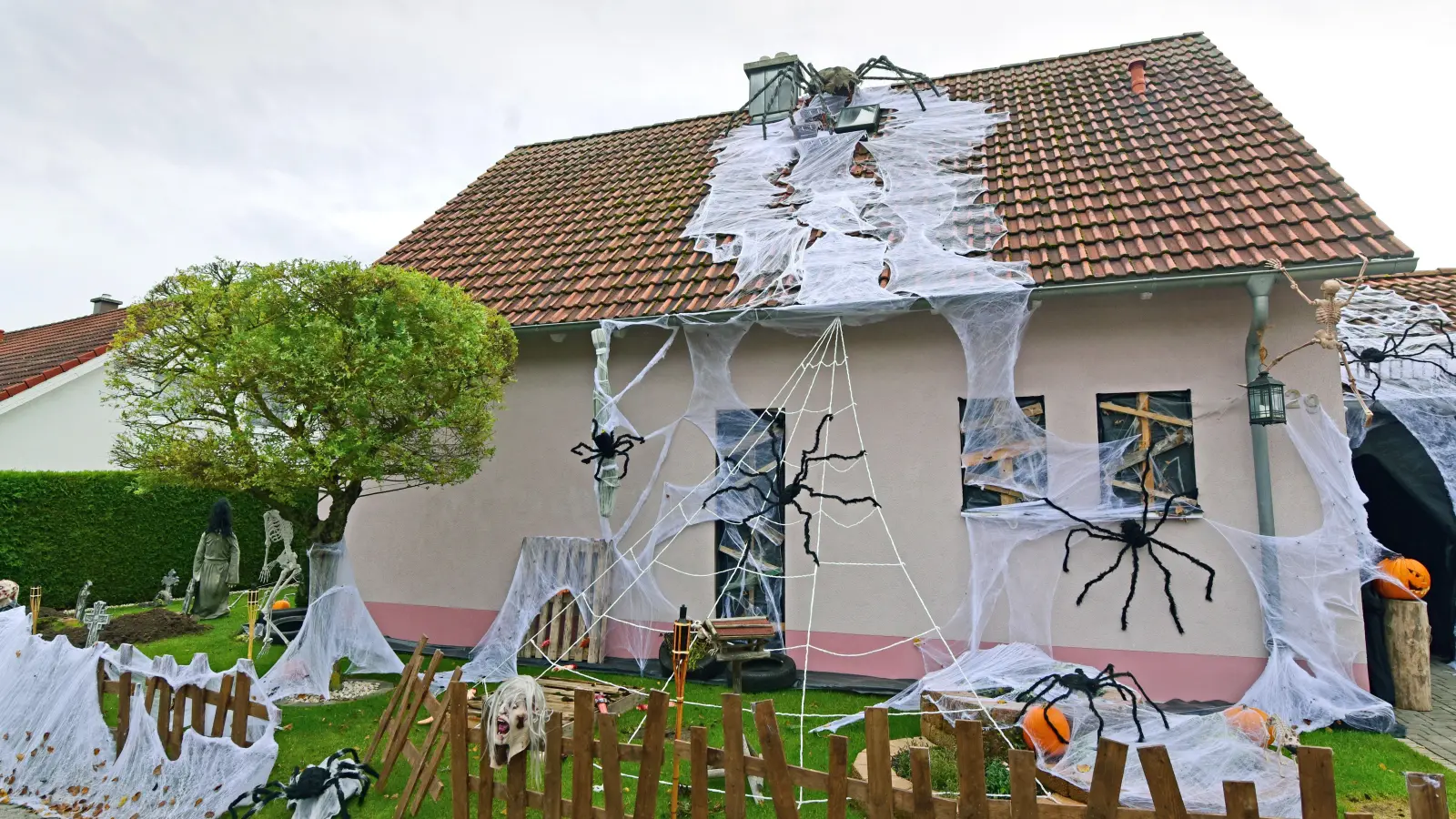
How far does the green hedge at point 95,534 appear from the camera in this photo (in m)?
9.89

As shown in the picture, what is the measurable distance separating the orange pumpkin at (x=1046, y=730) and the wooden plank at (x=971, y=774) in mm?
1605

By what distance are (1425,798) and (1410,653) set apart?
456 centimetres

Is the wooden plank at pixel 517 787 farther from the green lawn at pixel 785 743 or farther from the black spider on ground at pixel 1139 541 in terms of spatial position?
the black spider on ground at pixel 1139 541

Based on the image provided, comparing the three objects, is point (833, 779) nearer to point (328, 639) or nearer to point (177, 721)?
point (177, 721)

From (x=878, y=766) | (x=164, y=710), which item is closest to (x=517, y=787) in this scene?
(x=878, y=766)

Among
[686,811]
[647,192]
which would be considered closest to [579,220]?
[647,192]

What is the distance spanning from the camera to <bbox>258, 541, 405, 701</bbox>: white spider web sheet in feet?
19.7

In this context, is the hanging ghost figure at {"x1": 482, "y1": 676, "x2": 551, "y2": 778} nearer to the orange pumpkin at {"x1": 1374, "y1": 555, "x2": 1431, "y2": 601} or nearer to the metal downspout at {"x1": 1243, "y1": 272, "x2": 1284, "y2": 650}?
the metal downspout at {"x1": 1243, "y1": 272, "x2": 1284, "y2": 650}

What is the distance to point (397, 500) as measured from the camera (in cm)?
812

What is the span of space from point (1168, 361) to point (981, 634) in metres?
2.60

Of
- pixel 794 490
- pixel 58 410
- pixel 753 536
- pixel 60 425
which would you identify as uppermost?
pixel 58 410

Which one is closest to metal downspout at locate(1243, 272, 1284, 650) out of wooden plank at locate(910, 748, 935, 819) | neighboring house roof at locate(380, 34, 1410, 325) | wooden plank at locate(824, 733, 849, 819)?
neighboring house roof at locate(380, 34, 1410, 325)

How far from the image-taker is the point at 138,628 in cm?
883

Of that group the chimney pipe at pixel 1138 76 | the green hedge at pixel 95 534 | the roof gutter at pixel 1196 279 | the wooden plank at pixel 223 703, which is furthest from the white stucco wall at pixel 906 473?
the green hedge at pixel 95 534
